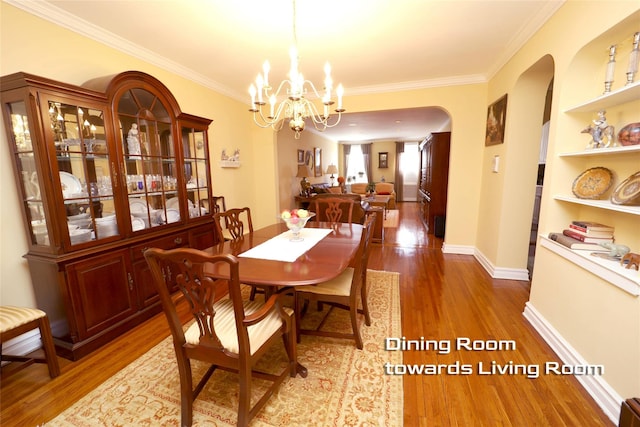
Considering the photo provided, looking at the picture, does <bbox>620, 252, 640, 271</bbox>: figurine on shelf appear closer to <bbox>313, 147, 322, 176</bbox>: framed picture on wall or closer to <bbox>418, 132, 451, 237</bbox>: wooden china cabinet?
<bbox>418, 132, 451, 237</bbox>: wooden china cabinet

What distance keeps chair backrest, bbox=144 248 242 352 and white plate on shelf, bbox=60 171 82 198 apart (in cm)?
135

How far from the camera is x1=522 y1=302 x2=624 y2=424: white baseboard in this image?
1.38 metres

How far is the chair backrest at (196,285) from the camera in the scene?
1.05m

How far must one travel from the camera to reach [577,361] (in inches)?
65.4

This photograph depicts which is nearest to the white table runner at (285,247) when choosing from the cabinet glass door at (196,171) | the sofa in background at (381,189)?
the cabinet glass door at (196,171)

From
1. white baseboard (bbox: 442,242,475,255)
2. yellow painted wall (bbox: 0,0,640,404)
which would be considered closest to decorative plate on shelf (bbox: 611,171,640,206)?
yellow painted wall (bbox: 0,0,640,404)

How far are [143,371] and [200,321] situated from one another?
98 cm

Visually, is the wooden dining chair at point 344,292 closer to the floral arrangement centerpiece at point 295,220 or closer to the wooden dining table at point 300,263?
the wooden dining table at point 300,263

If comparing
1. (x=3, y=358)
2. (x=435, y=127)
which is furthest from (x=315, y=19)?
(x=435, y=127)

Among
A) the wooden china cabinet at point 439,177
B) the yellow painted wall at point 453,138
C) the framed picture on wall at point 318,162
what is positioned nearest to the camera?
the yellow painted wall at point 453,138

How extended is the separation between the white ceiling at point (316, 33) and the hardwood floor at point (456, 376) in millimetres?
2515

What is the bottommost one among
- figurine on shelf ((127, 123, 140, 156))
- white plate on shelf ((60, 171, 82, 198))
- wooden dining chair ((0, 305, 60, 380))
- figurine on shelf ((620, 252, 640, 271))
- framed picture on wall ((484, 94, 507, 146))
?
wooden dining chair ((0, 305, 60, 380))

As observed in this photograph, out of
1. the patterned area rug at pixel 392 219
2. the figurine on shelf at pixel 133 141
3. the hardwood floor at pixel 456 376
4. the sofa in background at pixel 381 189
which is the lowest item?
the hardwood floor at pixel 456 376

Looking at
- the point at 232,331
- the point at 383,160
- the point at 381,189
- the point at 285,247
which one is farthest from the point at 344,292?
the point at 383,160
